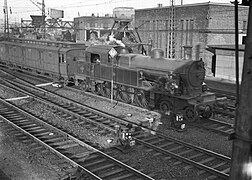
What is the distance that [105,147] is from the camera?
32.6 feet

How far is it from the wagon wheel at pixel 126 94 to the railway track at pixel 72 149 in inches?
197

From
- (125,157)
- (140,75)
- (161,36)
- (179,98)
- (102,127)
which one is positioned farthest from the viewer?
(161,36)

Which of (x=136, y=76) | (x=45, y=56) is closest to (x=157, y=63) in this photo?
(x=136, y=76)

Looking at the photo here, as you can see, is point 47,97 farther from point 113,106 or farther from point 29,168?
point 29,168

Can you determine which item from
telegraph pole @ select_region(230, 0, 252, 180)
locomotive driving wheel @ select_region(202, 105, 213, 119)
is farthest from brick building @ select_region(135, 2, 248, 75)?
telegraph pole @ select_region(230, 0, 252, 180)

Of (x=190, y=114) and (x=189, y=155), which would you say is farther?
(x=190, y=114)

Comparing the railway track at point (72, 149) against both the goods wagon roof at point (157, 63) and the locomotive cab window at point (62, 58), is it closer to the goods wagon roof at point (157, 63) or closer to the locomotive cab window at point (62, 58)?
the goods wagon roof at point (157, 63)

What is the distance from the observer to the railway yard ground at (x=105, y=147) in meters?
8.14

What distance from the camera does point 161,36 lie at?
35969 mm

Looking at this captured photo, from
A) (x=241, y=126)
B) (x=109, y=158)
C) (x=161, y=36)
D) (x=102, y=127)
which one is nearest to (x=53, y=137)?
(x=102, y=127)

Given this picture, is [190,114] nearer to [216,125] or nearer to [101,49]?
[216,125]

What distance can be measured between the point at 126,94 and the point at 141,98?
51.5 inches

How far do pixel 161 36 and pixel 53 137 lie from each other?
27399mm

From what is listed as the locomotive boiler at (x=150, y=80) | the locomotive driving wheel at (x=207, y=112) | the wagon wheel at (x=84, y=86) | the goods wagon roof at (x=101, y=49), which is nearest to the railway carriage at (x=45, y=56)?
the wagon wheel at (x=84, y=86)
